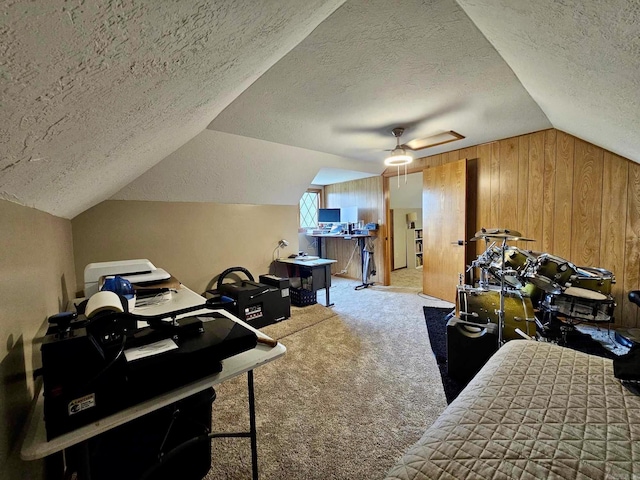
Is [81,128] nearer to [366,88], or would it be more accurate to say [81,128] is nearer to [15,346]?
[15,346]

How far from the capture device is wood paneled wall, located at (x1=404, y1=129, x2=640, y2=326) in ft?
8.95

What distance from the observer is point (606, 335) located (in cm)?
274

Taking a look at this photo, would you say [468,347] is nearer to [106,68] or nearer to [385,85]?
[385,85]

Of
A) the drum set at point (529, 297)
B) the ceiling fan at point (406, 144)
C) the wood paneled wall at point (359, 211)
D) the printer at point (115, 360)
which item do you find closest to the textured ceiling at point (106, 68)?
the printer at point (115, 360)

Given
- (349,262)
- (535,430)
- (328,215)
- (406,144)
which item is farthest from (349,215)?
(535,430)

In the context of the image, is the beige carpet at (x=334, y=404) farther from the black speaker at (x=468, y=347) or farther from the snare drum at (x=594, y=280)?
the snare drum at (x=594, y=280)

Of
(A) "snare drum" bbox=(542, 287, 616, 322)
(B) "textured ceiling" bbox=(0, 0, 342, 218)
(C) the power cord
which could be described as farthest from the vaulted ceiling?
(C) the power cord

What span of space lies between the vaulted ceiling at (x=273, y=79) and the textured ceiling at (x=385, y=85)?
0.4 inches

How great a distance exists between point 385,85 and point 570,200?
2669 mm

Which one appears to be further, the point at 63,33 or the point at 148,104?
the point at 148,104

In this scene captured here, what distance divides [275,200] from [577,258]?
3722 mm

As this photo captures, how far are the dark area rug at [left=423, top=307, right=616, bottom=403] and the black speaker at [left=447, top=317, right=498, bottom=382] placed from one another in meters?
0.09

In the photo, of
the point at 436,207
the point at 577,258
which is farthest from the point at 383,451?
the point at 436,207

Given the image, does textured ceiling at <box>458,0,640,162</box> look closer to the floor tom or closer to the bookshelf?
the floor tom
